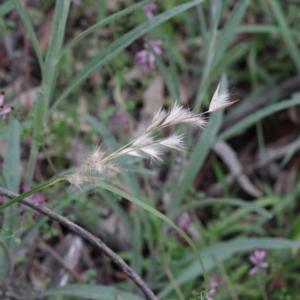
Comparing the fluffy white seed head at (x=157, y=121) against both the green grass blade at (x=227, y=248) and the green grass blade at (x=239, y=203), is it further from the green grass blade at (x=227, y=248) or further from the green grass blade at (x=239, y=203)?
the green grass blade at (x=227, y=248)

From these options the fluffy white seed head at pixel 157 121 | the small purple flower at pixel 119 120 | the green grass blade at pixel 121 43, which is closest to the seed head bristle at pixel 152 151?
the fluffy white seed head at pixel 157 121

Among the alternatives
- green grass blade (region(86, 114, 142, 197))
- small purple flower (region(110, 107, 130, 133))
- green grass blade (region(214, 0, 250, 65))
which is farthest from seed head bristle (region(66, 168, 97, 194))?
small purple flower (region(110, 107, 130, 133))

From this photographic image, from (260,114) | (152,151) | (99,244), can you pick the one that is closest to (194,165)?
(260,114)

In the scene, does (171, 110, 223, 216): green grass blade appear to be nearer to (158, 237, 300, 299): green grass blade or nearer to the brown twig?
(158, 237, 300, 299): green grass blade

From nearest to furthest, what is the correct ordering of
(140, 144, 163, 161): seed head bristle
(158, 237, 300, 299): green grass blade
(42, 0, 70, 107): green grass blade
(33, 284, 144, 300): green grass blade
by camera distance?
(140, 144, 163, 161): seed head bristle → (42, 0, 70, 107): green grass blade → (33, 284, 144, 300): green grass blade → (158, 237, 300, 299): green grass blade

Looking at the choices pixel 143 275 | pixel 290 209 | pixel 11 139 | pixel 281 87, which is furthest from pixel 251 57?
pixel 11 139

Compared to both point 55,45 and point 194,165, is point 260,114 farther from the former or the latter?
point 55,45

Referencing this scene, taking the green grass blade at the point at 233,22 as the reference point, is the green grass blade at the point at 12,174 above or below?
below

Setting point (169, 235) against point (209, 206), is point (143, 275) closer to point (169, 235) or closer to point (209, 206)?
point (169, 235)
